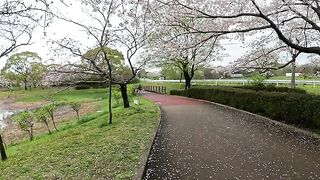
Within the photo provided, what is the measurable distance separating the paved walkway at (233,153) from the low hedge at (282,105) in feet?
2.18

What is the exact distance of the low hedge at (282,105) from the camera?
9.55 m

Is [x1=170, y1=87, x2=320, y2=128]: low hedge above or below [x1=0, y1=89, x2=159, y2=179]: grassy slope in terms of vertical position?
above

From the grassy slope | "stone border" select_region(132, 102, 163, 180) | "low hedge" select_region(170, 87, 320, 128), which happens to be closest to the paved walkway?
"stone border" select_region(132, 102, 163, 180)

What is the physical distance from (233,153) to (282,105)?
4788 millimetres

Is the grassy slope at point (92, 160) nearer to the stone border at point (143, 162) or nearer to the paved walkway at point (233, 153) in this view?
the stone border at point (143, 162)

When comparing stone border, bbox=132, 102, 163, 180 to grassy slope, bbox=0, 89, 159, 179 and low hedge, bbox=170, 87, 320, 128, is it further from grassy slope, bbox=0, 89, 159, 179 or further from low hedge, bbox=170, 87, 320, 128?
low hedge, bbox=170, 87, 320, 128

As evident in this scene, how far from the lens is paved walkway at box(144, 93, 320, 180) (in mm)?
5743

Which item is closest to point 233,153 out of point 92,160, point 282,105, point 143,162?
point 143,162

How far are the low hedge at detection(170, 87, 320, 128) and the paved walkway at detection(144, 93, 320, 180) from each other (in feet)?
2.18

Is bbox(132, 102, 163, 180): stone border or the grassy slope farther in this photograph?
the grassy slope

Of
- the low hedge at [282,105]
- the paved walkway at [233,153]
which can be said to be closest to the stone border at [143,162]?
the paved walkway at [233,153]

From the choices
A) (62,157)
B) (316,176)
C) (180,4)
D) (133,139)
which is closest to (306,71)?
(180,4)

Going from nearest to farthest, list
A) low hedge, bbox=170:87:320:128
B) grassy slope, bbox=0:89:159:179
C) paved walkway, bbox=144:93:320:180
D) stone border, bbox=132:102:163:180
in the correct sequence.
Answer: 1. stone border, bbox=132:102:163:180
2. paved walkway, bbox=144:93:320:180
3. grassy slope, bbox=0:89:159:179
4. low hedge, bbox=170:87:320:128

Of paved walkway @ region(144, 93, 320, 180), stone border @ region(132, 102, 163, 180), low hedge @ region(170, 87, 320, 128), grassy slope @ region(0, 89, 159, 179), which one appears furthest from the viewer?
low hedge @ region(170, 87, 320, 128)
